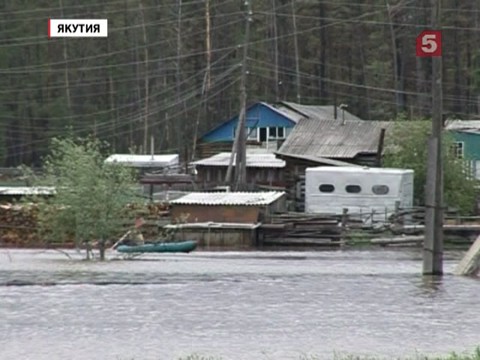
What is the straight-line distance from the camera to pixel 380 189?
59.5 metres

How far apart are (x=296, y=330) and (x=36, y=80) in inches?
3492

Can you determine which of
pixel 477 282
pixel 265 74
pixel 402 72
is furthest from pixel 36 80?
pixel 477 282

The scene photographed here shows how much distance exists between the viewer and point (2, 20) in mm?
101500

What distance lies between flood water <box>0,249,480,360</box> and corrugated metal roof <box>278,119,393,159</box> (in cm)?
3789

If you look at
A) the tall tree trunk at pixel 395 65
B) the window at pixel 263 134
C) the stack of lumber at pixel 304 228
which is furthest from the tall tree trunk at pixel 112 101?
the stack of lumber at pixel 304 228

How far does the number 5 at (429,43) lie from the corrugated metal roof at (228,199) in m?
29.1

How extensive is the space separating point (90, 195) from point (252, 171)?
30185 millimetres

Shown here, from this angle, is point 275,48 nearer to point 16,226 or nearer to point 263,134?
point 263,134

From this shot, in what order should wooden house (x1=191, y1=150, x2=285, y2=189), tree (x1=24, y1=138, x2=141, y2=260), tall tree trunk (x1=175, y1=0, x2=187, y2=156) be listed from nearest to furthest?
tree (x1=24, y1=138, x2=141, y2=260)
wooden house (x1=191, y1=150, x2=285, y2=189)
tall tree trunk (x1=175, y1=0, x2=187, y2=156)

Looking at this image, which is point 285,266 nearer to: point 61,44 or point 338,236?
point 338,236

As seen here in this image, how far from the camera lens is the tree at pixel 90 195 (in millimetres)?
39875

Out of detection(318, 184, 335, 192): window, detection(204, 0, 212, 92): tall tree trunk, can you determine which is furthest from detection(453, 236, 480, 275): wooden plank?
detection(204, 0, 212, 92): tall tree trunk

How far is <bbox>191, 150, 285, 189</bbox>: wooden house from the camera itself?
225 ft

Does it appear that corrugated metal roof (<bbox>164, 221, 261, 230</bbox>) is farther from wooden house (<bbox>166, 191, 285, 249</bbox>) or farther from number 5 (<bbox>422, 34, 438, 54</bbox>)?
number 5 (<bbox>422, 34, 438, 54</bbox>)
